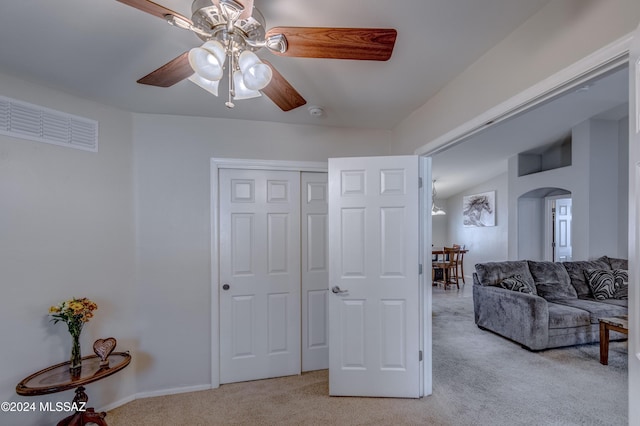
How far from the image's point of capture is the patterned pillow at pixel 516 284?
3802mm

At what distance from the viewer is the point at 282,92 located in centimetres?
168

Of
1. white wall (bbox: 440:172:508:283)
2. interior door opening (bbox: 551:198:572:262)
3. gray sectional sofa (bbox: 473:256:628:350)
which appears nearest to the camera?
gray sectional sofa (bbox: 473:256:628:350)

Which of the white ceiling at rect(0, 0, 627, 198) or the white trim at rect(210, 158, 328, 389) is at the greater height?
the white ceiling at rect(0, 0, 627, 198)

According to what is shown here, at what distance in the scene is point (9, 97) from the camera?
195 cm

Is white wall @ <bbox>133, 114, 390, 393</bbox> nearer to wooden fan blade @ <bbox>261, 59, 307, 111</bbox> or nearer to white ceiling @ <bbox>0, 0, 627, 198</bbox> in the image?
white ceiling @ <bbox>0, 0, 627, 198</bbox>

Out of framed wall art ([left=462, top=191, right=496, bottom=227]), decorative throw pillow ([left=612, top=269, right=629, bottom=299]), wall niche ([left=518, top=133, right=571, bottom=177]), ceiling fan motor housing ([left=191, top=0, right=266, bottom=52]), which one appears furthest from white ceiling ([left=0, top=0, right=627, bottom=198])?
framed wall art ([left=462, top=191, right=496, bottom=227])

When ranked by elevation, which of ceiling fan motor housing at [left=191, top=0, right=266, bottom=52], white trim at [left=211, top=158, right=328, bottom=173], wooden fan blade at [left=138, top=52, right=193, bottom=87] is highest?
ceiling fan motor housing at [left=191, top=0, right=266, bottom=52]

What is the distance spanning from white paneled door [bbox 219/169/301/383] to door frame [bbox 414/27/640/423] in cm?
169

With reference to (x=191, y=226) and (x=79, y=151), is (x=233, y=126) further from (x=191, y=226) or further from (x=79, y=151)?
(x=79, y=151)

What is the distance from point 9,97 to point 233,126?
1461mm

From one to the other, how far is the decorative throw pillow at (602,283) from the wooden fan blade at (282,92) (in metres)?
4.62

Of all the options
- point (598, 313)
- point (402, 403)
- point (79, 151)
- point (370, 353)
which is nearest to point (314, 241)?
point (370, 353)

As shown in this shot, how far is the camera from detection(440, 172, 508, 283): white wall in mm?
7051

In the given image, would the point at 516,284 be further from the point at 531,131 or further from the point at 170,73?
the point at 170,73
